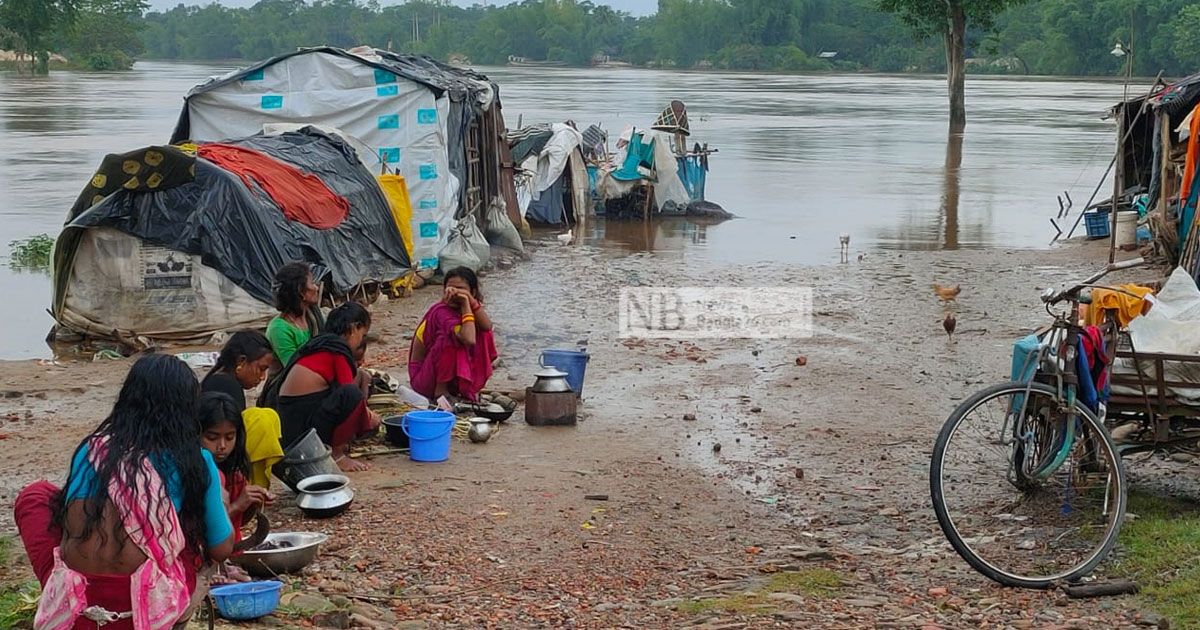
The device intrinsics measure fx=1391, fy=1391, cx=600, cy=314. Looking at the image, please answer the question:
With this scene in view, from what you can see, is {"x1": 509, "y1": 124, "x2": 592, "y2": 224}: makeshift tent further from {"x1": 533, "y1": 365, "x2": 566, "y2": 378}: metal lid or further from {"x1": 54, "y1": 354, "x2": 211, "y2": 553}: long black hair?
{"x1": 54, "y1": 354, "x2": 211, "y2": 553}: long black hair

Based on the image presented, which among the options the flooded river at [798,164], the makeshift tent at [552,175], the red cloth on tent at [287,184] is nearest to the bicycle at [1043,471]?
the red cloth on tent at [287,184]

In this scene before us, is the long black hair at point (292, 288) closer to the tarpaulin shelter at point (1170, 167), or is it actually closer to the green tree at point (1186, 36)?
the tarpaulin shelter at point (1170, 167)

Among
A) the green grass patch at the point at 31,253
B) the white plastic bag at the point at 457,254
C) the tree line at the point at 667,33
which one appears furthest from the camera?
the tree line at the point at 667,33

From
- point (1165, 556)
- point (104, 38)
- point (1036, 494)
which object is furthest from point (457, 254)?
point (104, 38)

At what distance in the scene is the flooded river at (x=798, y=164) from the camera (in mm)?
18672

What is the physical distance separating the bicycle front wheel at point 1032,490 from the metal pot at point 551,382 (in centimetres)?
261

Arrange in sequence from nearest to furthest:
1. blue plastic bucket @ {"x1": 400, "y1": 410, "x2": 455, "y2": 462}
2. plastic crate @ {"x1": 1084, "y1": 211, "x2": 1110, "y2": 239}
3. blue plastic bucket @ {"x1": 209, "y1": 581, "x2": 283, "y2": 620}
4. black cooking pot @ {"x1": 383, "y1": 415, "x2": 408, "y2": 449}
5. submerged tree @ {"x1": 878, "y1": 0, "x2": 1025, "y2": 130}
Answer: blue plastic bucket @ {"x1": 209, "y1": 581, "x2": 283, "y2": 620} < blue plastic bucket @ {"x1": 400, "y1": 410, "x2": 455, "y2": 462} < black cooking pot @ {"x1": 383, "y1": 415, "x2": 408, "y2": 449} < plastic crate @ {"x1": 1084, "y1": 211, "x2": 1110, "y2": 239} < submerged tree @ {"x1": 878, "y1": 0, "x2": 1025, "y2": 130}

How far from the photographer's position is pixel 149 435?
378 cm

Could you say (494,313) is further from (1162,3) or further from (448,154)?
(1162,3)

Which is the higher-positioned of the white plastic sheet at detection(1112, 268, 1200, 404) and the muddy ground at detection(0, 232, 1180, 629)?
the white plastic sheet at detection(1112, 268, 1200, 404)

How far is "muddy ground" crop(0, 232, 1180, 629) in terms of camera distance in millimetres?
5113

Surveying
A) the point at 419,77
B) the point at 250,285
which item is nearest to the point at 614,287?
the point at 419,77

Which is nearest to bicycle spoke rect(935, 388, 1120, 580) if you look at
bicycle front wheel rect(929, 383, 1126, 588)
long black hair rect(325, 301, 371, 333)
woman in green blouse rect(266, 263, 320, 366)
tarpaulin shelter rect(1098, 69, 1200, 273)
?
bicycle front wheel rect(929, 383, 1126, 588)

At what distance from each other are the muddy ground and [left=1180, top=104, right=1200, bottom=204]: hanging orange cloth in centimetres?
251
